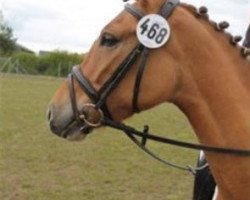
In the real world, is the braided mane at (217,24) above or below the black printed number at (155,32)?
above

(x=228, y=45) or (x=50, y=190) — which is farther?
(x=50, y=190)

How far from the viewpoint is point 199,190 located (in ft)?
16.8

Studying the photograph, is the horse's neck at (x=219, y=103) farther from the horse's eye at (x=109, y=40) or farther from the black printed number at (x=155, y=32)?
the horse's eye at (x=109, y=40)

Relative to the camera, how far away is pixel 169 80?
12.4 feet

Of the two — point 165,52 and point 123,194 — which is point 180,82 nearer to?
point 165,52

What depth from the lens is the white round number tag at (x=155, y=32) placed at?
3.76 m

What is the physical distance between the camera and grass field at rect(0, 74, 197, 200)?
32.3ft

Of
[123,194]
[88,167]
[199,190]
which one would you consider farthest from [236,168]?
[88,167]

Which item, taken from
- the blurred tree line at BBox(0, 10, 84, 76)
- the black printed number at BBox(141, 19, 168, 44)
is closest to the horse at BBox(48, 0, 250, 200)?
the black printed number at BBox(141, 19, 168, 44)

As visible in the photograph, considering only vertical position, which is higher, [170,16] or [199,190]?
[170,16]

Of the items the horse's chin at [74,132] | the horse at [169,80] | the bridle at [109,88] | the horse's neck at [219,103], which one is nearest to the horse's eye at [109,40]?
the horse at [169,80]

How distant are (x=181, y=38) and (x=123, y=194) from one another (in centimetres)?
626

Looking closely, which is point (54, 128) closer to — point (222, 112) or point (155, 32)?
point (155, 32)

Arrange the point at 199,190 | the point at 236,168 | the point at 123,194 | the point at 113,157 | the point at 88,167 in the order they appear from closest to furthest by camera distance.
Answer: the point at 236,168, the point at 199,190, the point at 123,194, the point at 88,167, the point at 113,157
